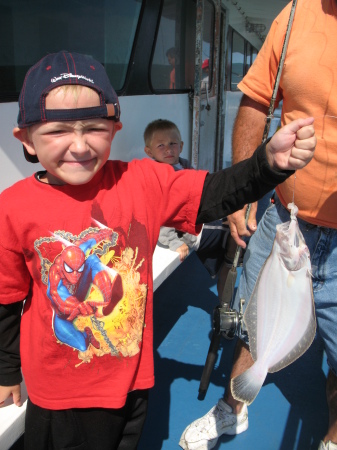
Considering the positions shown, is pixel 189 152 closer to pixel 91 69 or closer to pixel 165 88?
pixel 165 88

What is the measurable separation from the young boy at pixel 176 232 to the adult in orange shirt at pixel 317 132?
824mm

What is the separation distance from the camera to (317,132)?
157 cm

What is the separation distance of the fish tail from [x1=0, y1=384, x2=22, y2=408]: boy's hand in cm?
77

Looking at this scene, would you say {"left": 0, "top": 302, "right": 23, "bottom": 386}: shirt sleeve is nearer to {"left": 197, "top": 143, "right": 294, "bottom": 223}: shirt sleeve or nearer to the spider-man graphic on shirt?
the spider-man graphic on shirt

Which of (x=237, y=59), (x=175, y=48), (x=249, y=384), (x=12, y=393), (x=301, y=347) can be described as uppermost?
(x=237, y=59)

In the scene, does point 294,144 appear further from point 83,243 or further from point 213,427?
point 213,427

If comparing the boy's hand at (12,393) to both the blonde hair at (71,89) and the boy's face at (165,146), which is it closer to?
the blonde hair at (71,89)

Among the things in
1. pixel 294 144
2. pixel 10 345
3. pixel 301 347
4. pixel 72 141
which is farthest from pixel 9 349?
pixel 294 144

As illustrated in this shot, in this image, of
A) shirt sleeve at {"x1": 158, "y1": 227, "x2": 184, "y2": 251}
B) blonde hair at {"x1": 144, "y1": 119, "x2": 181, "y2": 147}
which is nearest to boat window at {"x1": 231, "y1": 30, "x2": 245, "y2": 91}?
blonde hair at {"x1": 144, "y1": 119, "x2": 181, "y2": 147}

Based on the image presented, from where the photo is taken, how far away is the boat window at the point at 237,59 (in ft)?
25.6

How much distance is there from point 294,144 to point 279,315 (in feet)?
1.98

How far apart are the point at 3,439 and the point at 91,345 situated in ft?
1.58

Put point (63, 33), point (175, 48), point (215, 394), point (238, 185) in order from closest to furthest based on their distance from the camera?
point (238, 185) < point (63, 33) < point (215, 394) < point (175, 48)

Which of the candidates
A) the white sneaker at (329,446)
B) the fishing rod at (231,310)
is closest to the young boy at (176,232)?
the fishing rod at (231,310)
